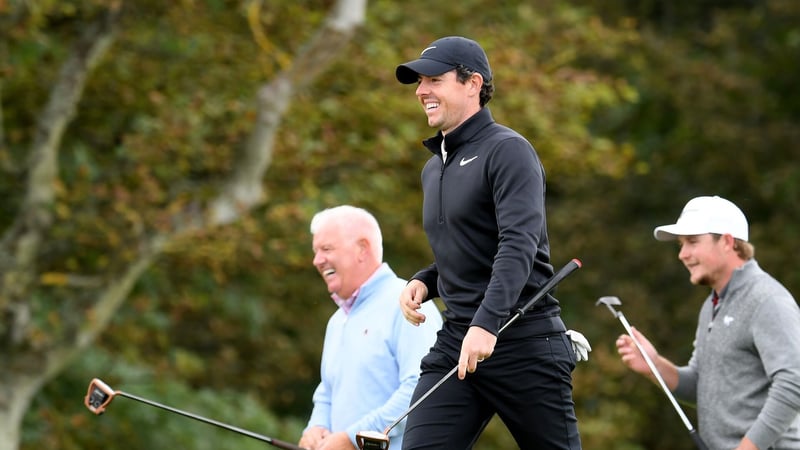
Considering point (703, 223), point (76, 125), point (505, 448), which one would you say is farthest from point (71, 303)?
point (703, 223)

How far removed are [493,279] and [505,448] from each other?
1359 centimetres

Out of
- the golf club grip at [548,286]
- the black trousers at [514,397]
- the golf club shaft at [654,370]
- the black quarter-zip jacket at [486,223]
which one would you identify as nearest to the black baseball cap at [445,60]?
the black quarter-zip jacket at [486,223]

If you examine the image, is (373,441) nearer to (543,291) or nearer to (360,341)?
(543,291)

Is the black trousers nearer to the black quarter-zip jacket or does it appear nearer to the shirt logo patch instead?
the black quarter-zip jacket

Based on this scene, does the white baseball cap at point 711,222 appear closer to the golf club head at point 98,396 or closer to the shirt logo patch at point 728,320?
the shirt logo patch at point 728,320

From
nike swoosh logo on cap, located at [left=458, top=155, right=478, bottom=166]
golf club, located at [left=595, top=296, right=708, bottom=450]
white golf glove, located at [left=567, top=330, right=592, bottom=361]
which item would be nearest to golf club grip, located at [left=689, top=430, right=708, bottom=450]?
golf club, located at [left=595, top=296, right=708, bottom=450]

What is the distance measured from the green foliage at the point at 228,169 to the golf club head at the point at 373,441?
8158 mm

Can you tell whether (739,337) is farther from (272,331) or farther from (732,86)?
(732,86)

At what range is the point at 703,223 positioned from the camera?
5449 mm

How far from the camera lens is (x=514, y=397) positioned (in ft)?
15.2

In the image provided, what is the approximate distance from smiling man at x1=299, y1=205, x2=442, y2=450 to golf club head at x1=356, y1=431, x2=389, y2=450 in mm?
Result: 647

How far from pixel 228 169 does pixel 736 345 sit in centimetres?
870

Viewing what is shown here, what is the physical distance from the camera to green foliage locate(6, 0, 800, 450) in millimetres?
13250

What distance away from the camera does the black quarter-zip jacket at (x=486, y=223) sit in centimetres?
441
